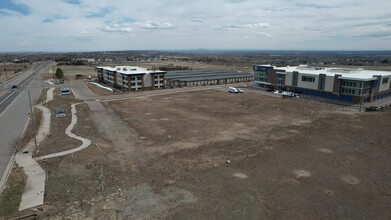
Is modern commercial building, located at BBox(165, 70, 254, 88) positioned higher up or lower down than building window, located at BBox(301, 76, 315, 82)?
lower down

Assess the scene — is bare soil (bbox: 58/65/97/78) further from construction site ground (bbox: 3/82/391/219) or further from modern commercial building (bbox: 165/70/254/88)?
construction site ground (bbox: 3/82/391/219)

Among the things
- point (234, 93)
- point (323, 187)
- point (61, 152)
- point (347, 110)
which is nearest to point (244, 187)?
point (323, 187)

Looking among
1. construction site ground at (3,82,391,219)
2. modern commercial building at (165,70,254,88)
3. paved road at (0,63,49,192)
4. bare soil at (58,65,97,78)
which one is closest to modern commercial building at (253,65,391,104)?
construction site ground at (3,82,391,219)

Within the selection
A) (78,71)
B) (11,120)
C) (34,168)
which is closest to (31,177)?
(34,168)

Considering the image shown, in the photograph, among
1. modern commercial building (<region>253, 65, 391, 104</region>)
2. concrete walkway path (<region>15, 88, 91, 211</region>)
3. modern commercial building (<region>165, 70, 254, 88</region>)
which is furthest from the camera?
modern commercial building (<region>165, 70, 254, 88</region>)

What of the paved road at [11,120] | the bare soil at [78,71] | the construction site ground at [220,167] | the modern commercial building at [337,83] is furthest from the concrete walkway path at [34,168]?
the bare soil at [78,71]

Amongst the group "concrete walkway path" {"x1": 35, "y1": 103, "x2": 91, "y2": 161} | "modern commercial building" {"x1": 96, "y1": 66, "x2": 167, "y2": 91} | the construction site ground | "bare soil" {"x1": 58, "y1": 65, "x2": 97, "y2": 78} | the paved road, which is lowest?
the construction site ground

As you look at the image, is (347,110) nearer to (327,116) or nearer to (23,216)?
(327,116)
